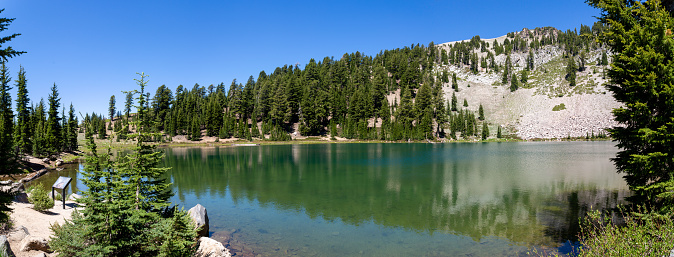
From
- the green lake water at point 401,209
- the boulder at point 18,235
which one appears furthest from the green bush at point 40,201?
the green lake water at point 401,209

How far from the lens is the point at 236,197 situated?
25219 mm

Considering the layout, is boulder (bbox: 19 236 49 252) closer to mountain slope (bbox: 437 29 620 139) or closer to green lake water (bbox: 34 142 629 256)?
green lake water (bbox: 34 142 629 256)

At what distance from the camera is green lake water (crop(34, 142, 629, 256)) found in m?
14.4

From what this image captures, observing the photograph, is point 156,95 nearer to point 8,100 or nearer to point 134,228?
point 8,100

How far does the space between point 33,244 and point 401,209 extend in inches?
709

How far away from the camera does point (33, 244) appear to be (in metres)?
10.4

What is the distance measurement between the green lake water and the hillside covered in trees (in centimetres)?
7718

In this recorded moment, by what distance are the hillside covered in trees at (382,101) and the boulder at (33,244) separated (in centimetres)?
→ 8916

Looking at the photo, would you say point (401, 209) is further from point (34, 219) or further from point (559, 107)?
point (559, 107)

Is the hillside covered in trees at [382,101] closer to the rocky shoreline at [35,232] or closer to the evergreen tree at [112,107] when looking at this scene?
the evergreen tree at [112,107]

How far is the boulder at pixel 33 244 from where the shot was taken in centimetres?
1025

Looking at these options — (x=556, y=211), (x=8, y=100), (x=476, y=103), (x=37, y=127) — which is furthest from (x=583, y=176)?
(x=476, y=103)

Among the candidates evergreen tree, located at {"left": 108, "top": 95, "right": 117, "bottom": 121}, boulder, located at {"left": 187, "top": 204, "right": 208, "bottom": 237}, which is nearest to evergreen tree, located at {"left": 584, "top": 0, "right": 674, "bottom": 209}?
boulder, located at {"left": 187, "top": 204, "right": 208, "bottom": 237}

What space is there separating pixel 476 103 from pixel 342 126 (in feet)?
245
